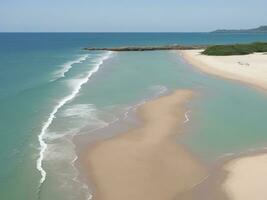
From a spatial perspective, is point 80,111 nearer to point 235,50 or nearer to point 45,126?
point 45,126

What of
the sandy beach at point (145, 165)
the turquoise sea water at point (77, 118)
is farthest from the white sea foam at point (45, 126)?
the sandy beach at point (145, 165)

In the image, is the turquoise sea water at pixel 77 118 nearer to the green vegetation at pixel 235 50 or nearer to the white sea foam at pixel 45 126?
the white sea foam at pixel 45 126

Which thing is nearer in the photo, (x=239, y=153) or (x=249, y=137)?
(x=239, y=153)

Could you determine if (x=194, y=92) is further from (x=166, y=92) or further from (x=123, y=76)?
(x=123, y=76)

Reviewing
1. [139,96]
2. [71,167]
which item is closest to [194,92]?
[139,96]

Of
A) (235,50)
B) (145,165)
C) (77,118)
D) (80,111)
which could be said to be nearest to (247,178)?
(145,165)

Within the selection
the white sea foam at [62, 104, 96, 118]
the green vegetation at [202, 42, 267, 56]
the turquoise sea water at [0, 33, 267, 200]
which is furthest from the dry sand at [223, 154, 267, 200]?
the green vegetation at [202, 42, 267, 56]
